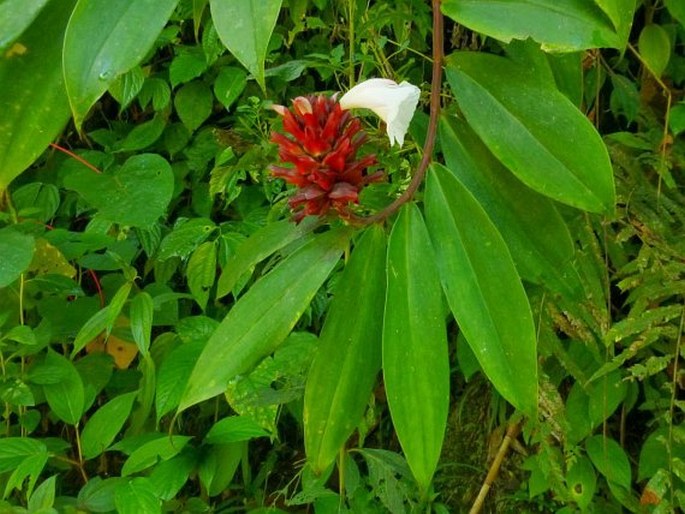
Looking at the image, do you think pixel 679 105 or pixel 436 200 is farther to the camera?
pixel 679 105

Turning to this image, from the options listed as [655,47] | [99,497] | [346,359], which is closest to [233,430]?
[99,497]

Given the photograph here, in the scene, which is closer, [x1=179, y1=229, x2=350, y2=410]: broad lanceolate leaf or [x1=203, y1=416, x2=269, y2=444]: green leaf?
[x1=179, y1=229, x2=350, y2=410]: broad lanceolate leaf

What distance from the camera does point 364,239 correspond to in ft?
2.11

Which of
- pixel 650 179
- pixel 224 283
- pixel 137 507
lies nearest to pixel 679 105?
pixel 650 179

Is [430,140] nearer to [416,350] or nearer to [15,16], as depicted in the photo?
[416,350]

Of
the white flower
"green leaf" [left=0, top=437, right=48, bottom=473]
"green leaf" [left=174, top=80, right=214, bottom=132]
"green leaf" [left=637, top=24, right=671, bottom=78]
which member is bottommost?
"green leaf" [left=0, top=437, right=48, bottom=473]

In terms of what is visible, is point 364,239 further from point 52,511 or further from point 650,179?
point 650,179

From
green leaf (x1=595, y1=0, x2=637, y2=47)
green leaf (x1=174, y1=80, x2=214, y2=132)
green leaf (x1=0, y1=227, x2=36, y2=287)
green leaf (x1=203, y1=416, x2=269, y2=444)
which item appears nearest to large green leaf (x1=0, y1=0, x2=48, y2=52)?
green leaf (x1=595, y1=0, x2=637, y2=47)

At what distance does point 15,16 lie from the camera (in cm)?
51

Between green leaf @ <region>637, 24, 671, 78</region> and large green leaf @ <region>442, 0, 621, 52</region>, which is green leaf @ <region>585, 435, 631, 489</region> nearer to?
green leaf @ <region>637, 24, 671, 78</region>

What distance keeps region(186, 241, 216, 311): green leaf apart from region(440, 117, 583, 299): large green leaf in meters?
0.63

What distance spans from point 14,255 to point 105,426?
323 millimetres

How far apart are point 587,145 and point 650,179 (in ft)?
2.30

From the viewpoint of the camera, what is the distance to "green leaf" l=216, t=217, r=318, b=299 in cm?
71
